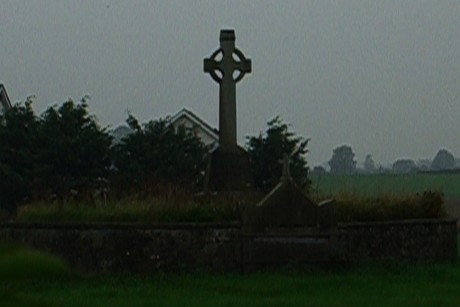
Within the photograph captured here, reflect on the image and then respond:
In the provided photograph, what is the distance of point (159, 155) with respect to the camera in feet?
122

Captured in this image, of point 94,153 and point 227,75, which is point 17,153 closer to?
point 94,153

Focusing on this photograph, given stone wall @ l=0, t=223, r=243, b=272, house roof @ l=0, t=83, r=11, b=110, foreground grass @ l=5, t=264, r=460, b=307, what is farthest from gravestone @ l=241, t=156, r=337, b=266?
house roof @ l=0, t=83, r=11, b=110

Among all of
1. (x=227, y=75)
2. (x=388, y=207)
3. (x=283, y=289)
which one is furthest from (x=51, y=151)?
(x=283, y=289)

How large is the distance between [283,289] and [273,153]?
77.6 feet

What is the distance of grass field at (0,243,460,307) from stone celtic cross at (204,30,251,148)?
4.91 m

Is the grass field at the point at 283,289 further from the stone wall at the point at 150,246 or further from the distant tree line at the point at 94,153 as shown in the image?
the distant tree line at the point at 94,153

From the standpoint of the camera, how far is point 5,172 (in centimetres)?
3450

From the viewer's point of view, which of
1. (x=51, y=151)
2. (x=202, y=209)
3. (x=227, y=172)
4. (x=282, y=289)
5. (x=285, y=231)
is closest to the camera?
(x=282, y=289)

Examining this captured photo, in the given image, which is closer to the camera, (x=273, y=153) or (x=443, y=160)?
(x=273, y=153)

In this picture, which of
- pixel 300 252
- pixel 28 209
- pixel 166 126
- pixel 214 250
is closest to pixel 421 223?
pixel 300 252

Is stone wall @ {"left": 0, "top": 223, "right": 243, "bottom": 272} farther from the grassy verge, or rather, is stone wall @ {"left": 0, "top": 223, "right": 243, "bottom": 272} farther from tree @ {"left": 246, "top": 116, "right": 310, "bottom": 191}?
tree @ {"left": 246, "top": 116, "right": 310, "bottom": 191}

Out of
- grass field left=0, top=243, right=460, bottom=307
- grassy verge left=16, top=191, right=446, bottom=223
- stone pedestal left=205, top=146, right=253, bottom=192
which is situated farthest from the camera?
stone pedestal left=205, top=146, right=253, bottom=192

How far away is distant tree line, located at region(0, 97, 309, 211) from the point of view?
115 ft

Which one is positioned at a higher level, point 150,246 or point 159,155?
point 159,155
